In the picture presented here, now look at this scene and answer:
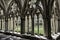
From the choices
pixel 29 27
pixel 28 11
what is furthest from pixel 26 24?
pixel 28 11

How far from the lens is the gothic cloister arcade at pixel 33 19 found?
611 cm

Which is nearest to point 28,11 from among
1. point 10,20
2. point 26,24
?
point 26,24

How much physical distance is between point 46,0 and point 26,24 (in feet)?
10.7

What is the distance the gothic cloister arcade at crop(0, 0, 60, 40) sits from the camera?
20.1 feet

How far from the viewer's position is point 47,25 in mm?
6121

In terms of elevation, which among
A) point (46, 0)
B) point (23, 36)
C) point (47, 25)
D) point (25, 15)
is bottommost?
point (23, 36)

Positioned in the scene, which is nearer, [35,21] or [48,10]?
[48,10]

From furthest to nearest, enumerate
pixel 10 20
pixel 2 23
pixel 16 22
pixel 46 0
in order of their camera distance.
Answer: pixel 2 23
pixel 10 20
pixel 16 22
pixel 46 0

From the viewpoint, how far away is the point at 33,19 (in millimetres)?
7621

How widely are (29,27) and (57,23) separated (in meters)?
2.24

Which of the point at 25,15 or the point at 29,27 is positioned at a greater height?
the point at 25,15

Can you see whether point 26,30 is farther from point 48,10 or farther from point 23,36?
point 48,10

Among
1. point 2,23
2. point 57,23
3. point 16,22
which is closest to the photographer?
point 57,23

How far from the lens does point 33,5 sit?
769cm
